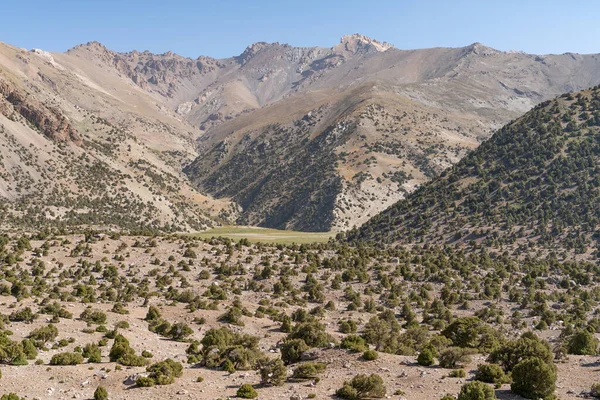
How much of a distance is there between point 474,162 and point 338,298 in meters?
89.8

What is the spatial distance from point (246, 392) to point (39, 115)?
18668 cm

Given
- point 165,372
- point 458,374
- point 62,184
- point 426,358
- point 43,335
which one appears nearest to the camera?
point 458,374

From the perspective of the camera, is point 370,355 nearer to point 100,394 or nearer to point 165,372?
point 165,372

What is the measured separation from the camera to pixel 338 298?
210 ft

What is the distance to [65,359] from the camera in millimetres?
32688

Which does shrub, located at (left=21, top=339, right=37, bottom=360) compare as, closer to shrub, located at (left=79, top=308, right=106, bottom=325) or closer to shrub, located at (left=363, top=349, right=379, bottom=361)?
shrub, located at (left=79, top=308, right=106, bottom=325)

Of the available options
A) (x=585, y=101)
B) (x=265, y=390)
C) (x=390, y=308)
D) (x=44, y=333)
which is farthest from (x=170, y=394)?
(x=585, y=101)

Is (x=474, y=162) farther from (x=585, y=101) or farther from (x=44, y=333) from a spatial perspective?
(x=44, y=333)

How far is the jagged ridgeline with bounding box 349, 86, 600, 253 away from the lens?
106 metres

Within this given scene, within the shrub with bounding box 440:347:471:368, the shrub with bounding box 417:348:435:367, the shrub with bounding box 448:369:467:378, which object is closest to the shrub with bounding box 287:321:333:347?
the shrub with bounding box 417:348:435:367

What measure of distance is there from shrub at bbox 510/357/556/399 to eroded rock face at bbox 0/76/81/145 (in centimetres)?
18857

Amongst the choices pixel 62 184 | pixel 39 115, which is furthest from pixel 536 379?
pixel 39 115

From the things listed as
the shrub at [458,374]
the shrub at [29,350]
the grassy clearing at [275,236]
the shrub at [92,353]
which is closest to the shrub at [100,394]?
the shrub at [92,353]

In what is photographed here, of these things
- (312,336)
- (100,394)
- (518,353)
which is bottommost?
(100,394)
